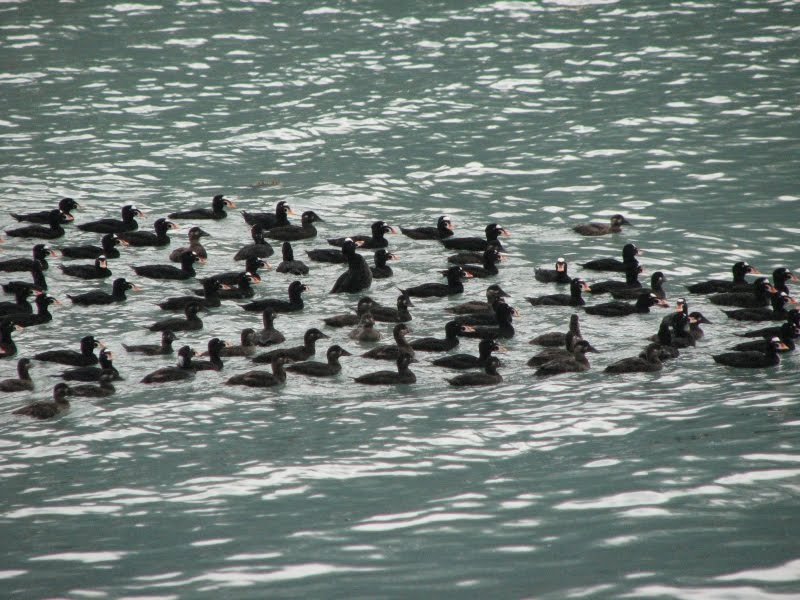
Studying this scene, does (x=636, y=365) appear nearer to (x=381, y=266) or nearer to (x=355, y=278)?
(x=355, y=278)

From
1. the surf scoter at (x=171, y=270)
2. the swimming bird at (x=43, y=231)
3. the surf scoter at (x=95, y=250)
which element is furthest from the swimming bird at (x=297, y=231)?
the swimming bird at (x=43, y=231)

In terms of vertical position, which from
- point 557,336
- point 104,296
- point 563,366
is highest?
point 104,296

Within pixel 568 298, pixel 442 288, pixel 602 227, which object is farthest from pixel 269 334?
pixel 602 227

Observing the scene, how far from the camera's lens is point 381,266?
24.1 meters

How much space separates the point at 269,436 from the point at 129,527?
119 inches

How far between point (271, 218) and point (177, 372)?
846cm

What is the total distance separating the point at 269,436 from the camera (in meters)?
16.6

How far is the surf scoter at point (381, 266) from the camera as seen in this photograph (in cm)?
2395

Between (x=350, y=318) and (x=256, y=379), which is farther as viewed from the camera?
(x=350, y=318)

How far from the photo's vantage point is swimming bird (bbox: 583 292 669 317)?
21.4 m

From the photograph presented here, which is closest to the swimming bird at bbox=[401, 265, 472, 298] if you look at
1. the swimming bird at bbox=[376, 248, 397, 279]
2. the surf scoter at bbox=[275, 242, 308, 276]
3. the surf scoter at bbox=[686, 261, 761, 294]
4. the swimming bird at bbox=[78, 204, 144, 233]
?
the swimming bird at bbox=[376, 248, 397, 279]

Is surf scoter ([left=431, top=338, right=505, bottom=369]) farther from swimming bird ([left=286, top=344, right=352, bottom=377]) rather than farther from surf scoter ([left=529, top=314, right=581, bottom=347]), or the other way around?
swimming bird ([left=286, top=344, right=352, bottom=377])

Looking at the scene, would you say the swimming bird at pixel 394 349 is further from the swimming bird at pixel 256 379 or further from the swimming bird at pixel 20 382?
the swimming bird at pixel 20 382

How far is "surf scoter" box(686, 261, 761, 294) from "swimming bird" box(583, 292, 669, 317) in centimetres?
111
